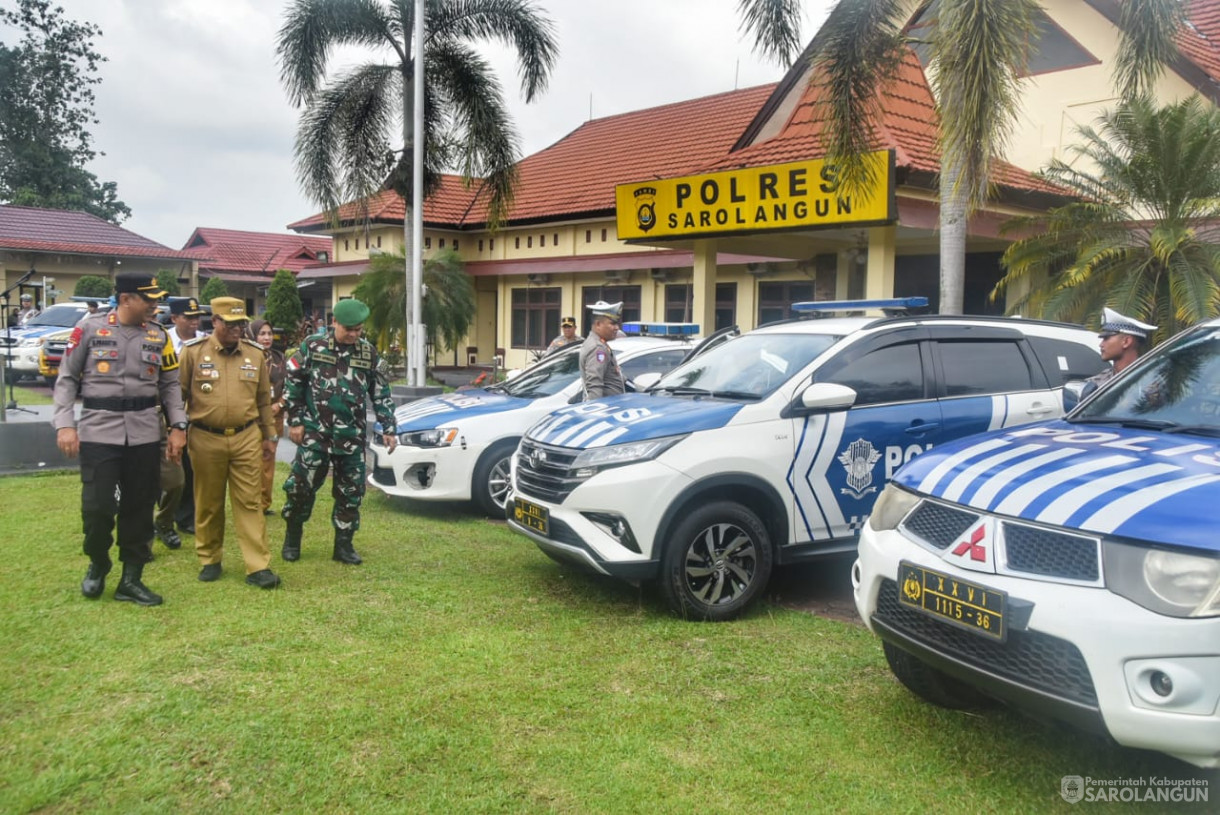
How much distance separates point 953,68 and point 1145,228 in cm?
422

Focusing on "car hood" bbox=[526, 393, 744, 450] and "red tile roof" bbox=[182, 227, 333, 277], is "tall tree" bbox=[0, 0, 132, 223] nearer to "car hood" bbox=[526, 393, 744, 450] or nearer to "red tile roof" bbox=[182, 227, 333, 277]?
"red tile roof" bbox=[182, 227, 333, 277]

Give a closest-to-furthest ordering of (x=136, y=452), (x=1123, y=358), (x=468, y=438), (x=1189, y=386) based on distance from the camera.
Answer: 1. (x=1189, y=386)
2. (x=136, y=452)
3. (x=1123, y=358)
4. (x=468, y=438)

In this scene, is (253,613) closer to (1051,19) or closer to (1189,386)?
(1189,386)

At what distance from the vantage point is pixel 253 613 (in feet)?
A: 17.0

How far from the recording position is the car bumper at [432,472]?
24.9 ft

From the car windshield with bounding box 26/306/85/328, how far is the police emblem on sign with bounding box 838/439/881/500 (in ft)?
68.3

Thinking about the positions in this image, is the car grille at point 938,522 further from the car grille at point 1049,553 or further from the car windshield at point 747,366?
the car windshield at point 747,366

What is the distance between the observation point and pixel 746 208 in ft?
39.2

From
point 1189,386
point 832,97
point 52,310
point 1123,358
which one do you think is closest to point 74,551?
point 1189,386

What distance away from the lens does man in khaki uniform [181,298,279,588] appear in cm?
561

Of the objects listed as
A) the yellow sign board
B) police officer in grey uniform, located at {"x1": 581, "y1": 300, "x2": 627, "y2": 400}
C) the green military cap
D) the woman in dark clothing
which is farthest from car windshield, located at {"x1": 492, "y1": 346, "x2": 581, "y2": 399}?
the yellow sign board

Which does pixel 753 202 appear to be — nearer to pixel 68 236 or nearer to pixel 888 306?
pixel 888 306

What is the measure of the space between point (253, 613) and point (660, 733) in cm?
263

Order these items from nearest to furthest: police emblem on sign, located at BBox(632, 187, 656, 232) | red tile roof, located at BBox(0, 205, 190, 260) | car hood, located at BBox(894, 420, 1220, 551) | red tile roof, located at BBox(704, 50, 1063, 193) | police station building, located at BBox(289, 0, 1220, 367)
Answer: car hood, located at BBox(894, 420, 1220, 551)
police station building, located at BBox(289, 0, 1220, 367)
red tile roof, located at BBox(704, 50, 1063, 193)
police emblem on sign, located at BBox(632, 187, 656, 232)
red tile roof, located at BBox(0, 205, 190, 260)
